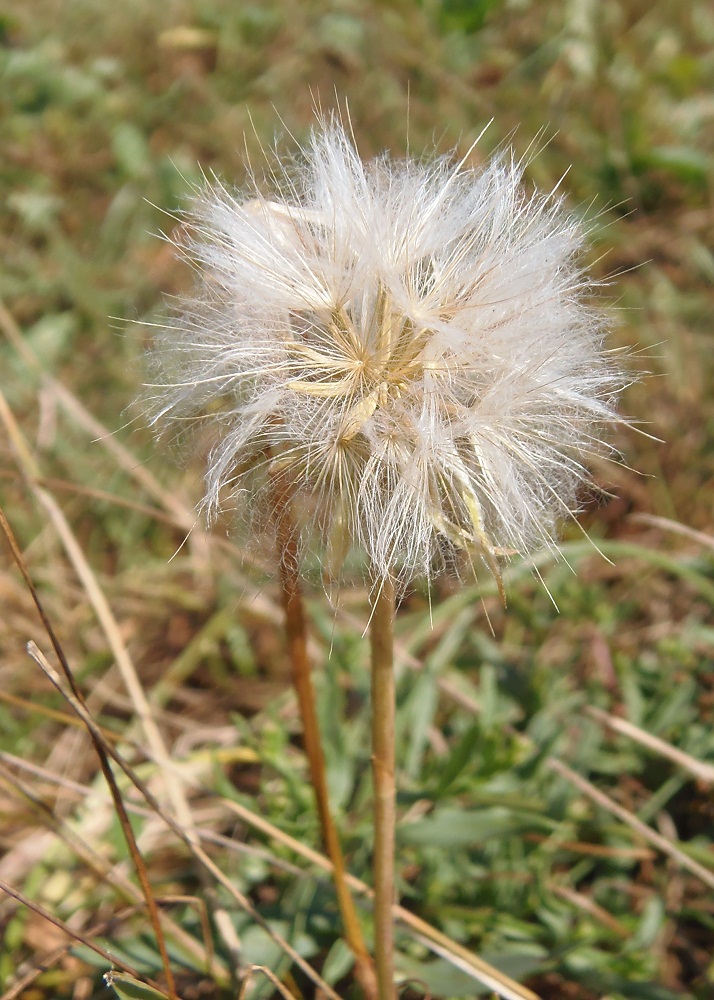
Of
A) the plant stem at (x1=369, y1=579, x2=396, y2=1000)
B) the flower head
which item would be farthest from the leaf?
the flower head

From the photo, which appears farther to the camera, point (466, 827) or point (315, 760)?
point (466, 827)


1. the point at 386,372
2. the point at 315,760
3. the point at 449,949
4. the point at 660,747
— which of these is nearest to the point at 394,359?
the point at 386,372

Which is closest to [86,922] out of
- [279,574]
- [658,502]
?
→ [279,574]

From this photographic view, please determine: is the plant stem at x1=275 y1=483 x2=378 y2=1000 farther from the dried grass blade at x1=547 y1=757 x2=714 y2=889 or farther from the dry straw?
the dried grass blade at x1=547 y1=757 x2=714 y2=889

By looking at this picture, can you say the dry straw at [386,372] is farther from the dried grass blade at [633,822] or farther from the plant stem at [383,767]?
the dried grass blade at [633,822]

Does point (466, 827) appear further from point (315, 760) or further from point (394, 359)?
point (394, 359)

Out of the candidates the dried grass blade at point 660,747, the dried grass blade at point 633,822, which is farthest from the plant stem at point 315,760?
the dried grass blade at point 660,747
